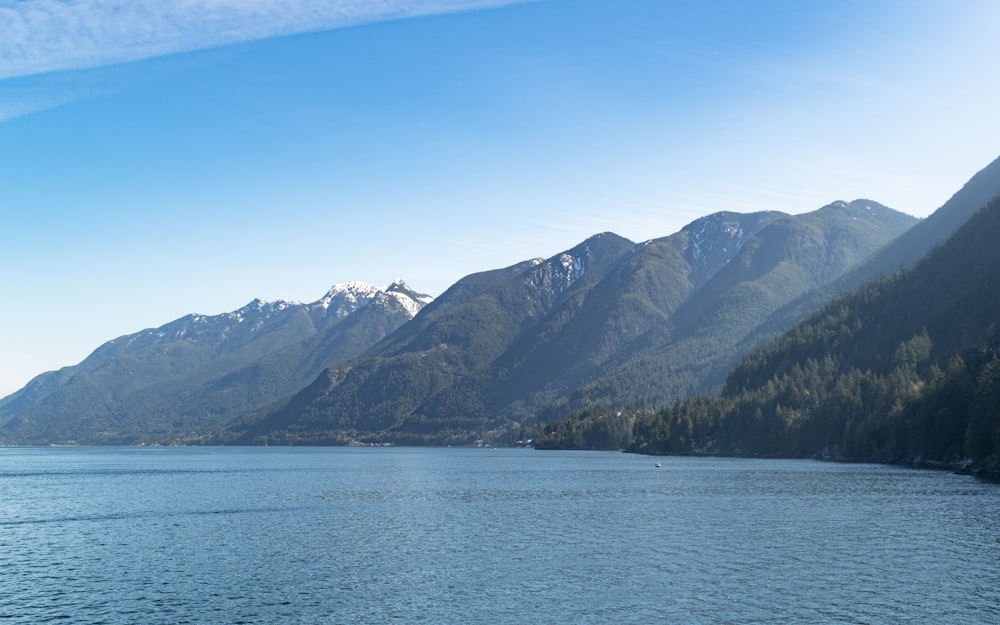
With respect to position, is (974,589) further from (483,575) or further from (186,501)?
(186,501)

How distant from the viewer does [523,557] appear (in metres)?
75.2

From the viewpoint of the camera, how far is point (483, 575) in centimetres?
6738

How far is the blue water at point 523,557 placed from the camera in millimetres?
55406

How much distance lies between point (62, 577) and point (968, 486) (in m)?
119

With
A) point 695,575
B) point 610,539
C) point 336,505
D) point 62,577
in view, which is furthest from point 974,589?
point 336,505

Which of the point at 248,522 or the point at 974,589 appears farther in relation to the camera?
the point at 248,522

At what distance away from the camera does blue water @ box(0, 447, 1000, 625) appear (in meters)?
55.4

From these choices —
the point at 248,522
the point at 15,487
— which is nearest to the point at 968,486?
the point at 248,522

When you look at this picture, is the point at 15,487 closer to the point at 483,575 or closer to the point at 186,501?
the point at 186,501

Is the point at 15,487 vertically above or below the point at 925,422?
below

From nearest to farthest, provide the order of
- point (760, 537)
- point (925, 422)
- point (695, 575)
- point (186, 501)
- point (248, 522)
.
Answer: point (695, 575) < point (760, 537) < point (248, 522) < point (186, 501) < point (925, 422)

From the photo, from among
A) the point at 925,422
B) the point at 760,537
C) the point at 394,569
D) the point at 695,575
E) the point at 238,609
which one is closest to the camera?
the point at 238,609

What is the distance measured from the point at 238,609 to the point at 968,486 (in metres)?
110

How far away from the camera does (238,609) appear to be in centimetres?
5625
